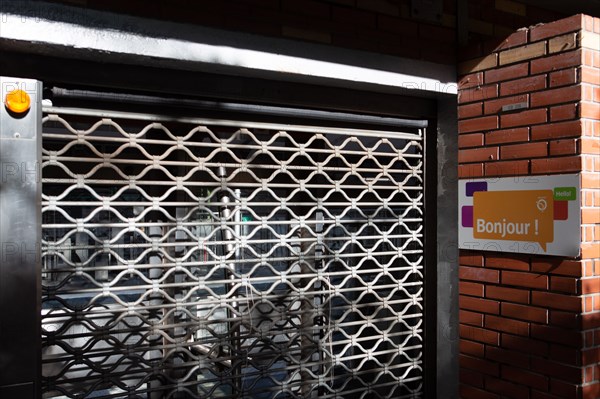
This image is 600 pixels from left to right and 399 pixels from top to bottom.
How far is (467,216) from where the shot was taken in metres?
3.48

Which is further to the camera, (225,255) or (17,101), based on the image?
(225,255)

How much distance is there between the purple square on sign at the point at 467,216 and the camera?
3461 mm

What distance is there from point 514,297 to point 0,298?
2750 millimetres

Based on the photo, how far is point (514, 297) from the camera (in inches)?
127

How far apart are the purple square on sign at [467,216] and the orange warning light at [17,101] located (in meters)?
2.58

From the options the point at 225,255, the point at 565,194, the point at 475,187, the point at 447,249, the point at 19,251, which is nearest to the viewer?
the point at 19,251

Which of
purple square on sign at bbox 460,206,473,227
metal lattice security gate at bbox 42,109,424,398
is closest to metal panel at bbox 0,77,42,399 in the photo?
metal lattice security gate at bbox 42,109,424,398

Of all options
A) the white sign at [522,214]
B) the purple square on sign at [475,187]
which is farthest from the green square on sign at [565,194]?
the purple square on sign at [475,187]

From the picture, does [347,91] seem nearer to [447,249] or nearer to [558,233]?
[447,249]

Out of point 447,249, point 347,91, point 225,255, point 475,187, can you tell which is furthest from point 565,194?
point 225,255

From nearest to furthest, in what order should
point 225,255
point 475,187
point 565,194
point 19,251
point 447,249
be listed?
point 19,251 → point 565,194 → point 225,255 → point 475,187 → point 447,249

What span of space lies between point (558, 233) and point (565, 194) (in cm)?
22

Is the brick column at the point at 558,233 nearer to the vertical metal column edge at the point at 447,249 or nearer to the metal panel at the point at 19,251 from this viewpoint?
the vertical metal column edge at the point at 447,249

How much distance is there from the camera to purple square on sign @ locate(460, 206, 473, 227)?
11.4ft
